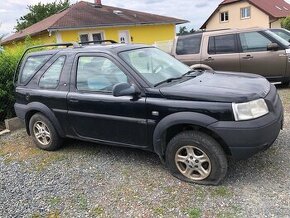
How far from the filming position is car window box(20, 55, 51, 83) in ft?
18.7

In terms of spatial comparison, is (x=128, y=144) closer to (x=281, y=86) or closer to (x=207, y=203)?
(x=207, y=203)

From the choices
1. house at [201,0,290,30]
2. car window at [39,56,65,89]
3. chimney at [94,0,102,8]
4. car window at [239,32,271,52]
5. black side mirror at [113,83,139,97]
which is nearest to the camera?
black side mirror at [113,83,139,97]

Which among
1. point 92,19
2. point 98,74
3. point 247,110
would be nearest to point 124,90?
point 98,74

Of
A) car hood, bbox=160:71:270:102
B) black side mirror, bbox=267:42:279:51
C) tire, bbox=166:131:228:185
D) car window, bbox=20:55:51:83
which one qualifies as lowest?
tire, bbox=166:131:228:185

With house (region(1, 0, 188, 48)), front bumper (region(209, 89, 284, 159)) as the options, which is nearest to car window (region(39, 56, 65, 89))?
front bumper (region(209, 89, 284, 159))

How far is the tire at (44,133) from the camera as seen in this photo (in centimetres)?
562

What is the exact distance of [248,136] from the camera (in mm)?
3865

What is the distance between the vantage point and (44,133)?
579cm

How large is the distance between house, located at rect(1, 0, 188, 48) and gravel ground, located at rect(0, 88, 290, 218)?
57.2ft

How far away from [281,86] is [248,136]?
6.11 m

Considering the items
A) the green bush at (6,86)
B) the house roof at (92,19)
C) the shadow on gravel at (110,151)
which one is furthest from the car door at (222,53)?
the house roof at (92,19)

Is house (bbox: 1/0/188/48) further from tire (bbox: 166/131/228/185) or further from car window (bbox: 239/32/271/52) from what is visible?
tire (bbox: 166/131/228/185)

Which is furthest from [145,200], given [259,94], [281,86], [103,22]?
[103,22]

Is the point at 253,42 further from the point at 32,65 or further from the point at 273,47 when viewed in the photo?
the point at 32,65
